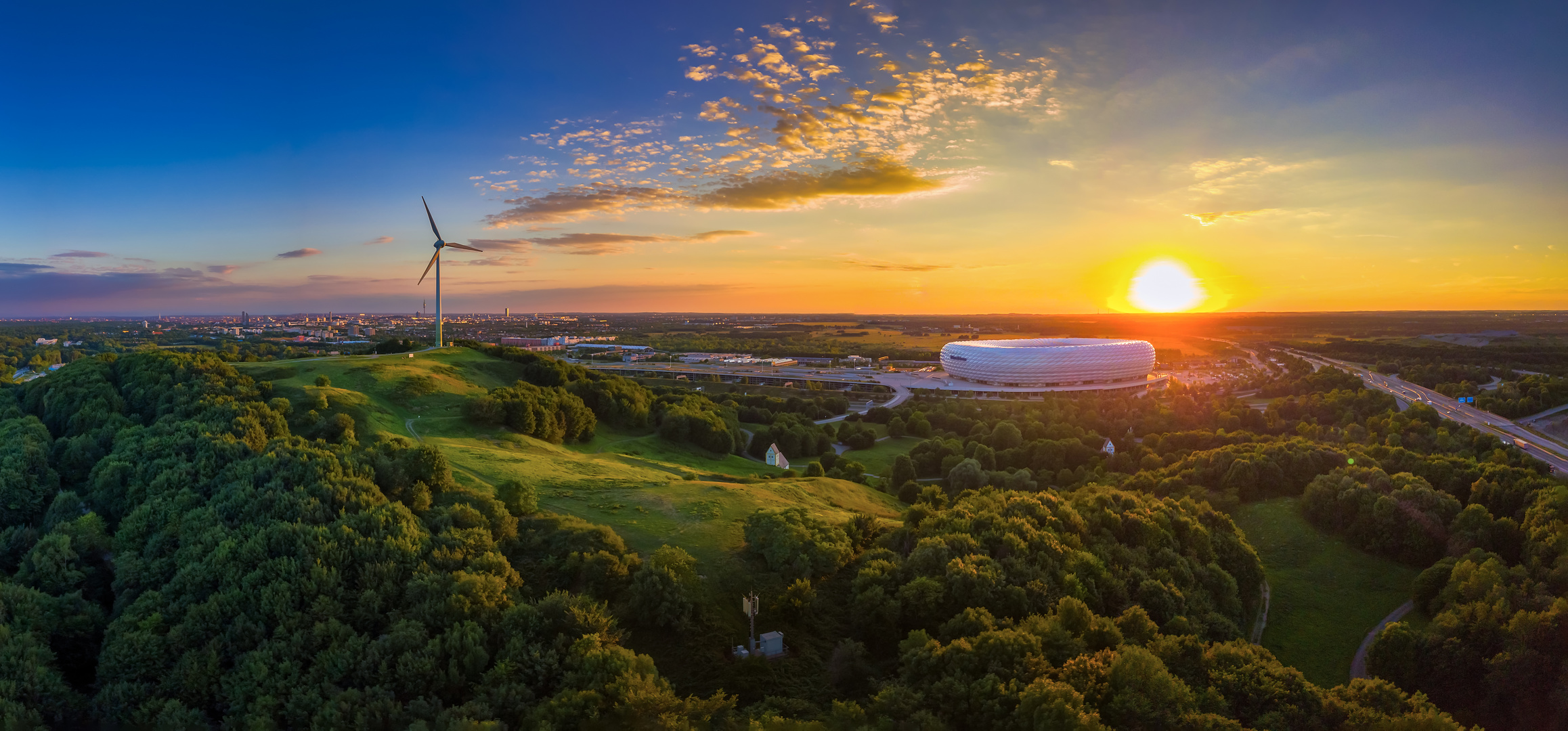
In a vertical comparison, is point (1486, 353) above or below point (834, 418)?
above

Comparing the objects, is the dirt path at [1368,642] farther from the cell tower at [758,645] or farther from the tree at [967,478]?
the tree at [967,478]

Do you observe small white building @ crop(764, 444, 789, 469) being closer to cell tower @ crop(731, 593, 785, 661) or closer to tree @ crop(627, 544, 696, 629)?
cell tower @ crop(731, 593, 785, 661)

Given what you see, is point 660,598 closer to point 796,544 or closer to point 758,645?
point 758,645

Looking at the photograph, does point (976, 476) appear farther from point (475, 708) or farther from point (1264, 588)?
point (475, 708)

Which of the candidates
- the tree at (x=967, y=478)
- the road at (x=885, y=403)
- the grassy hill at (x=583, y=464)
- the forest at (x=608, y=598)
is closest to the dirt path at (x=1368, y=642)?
the forest at (x=608, y=598)

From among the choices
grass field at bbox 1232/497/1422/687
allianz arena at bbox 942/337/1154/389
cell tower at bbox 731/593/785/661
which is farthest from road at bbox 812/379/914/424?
cell tower at bbox 731/593/785/661

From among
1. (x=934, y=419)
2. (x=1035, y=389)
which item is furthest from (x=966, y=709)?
(x=1035, y=389)
